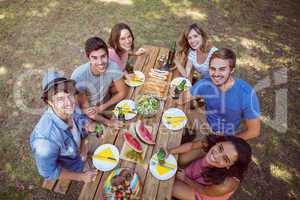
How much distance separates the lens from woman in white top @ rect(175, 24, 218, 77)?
4020 millimetres

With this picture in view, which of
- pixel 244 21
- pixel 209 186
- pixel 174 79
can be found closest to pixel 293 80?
pixel 244 21

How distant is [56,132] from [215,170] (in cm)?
198

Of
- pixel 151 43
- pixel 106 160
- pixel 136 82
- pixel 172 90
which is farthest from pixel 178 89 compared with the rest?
pixel 151 43

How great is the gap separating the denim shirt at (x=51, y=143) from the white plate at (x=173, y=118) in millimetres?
1341

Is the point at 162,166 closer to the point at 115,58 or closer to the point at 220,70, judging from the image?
the point at 220,70

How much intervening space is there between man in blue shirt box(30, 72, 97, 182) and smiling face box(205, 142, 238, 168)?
1480 mm

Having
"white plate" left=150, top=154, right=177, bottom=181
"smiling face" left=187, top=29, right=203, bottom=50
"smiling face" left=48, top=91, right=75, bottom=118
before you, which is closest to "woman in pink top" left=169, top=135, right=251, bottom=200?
"white plate" left=150, top=154, right=177, bottom=181

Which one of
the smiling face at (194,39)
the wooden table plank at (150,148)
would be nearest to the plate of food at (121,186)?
the wooden table plank at (150,148)

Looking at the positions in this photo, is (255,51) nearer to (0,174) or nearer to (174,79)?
(174,79)

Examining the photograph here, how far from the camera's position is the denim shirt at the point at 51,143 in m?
2.41

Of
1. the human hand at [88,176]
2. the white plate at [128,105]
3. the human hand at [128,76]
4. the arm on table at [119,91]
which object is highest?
the human hand at [128,76]

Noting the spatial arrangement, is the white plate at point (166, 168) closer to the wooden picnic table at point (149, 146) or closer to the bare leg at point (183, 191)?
the wooden picnic table at point (149, 146)

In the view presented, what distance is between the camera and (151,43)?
21.1 feet

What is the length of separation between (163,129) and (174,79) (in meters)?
1.12
